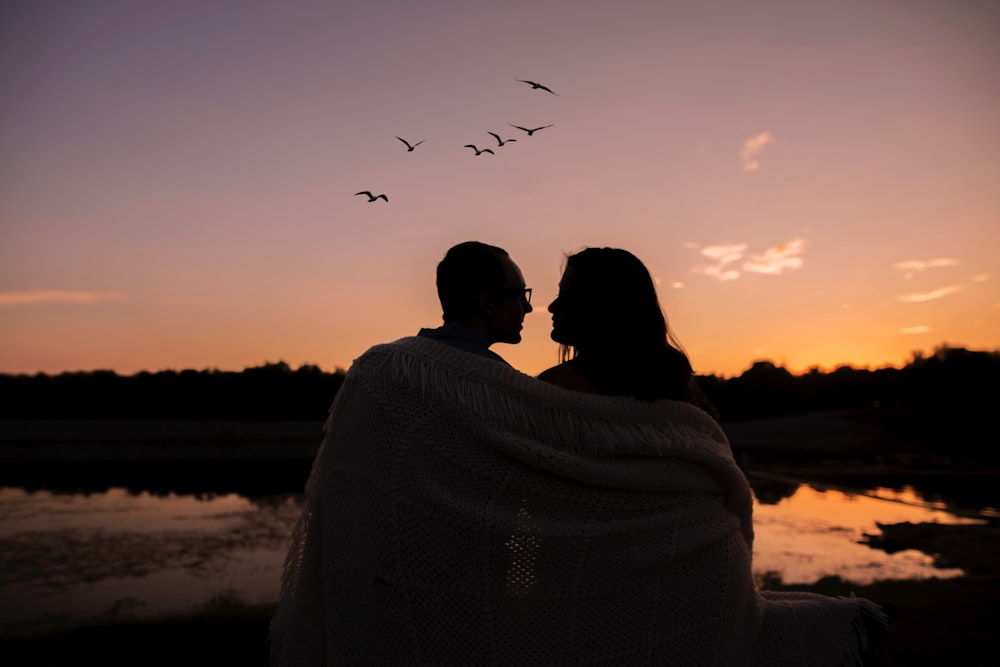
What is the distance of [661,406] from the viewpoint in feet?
6.71

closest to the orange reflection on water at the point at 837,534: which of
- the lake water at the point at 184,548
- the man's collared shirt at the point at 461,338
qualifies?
the lake water at the point at 184,548

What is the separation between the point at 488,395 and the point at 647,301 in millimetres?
528

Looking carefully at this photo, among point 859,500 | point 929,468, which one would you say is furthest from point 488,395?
point 929,468

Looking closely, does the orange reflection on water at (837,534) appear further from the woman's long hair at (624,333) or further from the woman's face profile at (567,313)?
the woman's face profile at (567,313)

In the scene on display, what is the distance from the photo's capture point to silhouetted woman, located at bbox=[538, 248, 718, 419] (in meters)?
2.05

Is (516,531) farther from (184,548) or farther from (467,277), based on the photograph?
(184,548)

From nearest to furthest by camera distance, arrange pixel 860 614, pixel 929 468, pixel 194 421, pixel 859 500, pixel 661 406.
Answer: pixel 661 406
pixel 860 614
pixel 859 500
pixel 929 468
pixel 194 421

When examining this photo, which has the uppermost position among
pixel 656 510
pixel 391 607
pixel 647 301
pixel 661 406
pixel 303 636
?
pixel 647 301

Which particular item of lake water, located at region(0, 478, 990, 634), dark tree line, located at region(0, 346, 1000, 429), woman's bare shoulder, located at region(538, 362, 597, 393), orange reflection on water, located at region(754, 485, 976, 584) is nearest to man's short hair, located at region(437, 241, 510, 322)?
woman's bare shoulder, located at region(538, 362, 597, 393)

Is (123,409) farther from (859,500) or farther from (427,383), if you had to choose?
(427,383)

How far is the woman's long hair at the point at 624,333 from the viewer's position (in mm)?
2047

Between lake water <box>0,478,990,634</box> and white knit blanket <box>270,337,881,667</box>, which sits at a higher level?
white knit blanket <box>270,337,881,667</box>

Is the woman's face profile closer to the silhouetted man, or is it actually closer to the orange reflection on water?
the silhouetted man

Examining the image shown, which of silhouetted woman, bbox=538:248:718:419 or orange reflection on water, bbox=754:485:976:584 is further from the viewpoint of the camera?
orange reflection on water, bbox=754:485:976:584
